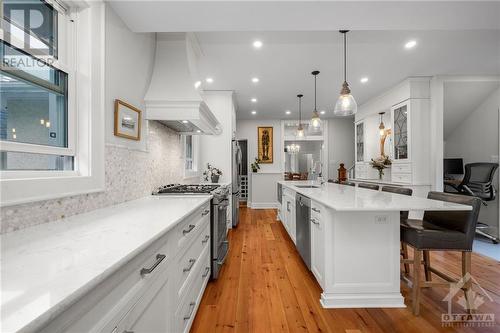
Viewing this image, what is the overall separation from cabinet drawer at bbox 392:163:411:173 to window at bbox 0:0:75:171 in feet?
16.1

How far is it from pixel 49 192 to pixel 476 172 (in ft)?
20.1

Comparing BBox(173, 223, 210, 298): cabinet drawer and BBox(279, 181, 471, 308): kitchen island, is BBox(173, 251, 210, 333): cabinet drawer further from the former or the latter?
BBox(279, 181, 471, 308): kitchen island

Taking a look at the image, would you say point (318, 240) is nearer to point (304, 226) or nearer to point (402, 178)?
point (304, 226)

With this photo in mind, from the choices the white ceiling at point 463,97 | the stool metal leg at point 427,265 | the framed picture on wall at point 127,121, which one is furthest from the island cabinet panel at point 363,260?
the white ceiling at point 463,97

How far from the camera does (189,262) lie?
1.53m

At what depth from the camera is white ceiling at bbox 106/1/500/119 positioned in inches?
69.4

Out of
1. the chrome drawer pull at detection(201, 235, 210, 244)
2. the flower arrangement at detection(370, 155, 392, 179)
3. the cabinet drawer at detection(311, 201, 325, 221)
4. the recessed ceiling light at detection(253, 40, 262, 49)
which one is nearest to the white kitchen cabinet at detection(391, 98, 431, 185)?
the flower arrangement at detection(370, 155, 392, 179)

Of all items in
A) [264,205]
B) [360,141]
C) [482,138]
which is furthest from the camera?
[264,205]

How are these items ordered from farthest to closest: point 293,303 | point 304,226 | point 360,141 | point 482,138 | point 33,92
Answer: point 360,141 < point 482,138 < point 304,226 < point 293,303 < point 33,92

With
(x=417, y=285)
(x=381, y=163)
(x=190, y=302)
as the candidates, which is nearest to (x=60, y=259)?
(x=190, y=302)

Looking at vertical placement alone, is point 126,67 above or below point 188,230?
above

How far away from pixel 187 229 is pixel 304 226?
1618 millimetres

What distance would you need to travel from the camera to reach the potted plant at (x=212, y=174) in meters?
4.20

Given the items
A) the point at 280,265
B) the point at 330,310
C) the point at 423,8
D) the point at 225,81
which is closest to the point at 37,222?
the point at 330,310
